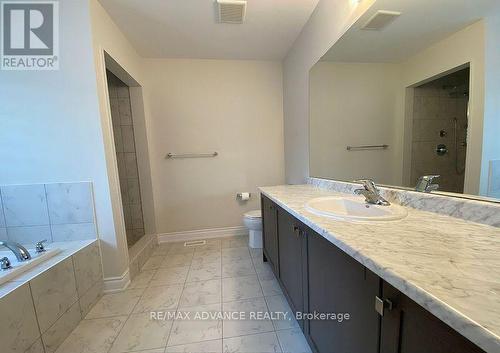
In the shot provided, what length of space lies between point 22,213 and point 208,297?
61.2 inches

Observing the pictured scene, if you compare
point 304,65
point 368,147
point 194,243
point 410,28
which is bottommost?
point 194,243

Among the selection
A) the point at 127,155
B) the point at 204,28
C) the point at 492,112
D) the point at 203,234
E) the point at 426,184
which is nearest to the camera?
the point at 492,112

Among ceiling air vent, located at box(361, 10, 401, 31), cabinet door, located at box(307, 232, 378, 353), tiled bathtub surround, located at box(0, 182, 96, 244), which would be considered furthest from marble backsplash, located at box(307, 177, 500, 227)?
tiled bathtub surround, located at box(0, 182, 96, 244)

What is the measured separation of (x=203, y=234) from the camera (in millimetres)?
2699

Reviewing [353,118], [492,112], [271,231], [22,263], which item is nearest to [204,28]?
[353,118]

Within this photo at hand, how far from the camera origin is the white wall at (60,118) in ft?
4.73

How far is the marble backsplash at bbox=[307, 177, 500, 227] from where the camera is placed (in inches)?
28.4

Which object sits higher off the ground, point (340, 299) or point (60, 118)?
point (60, 118)

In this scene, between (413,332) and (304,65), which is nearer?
(413,332)

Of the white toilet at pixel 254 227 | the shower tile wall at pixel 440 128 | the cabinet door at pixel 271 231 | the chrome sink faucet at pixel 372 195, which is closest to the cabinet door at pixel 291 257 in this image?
the cabinet door at pixel 271 231

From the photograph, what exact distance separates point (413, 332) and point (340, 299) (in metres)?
0.29

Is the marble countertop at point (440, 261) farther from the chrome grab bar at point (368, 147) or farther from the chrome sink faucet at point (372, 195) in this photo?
the chrome grab bar at point (368, 147)

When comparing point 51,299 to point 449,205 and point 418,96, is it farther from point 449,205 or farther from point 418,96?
point 418,96

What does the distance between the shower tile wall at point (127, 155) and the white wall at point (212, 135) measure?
210mm
